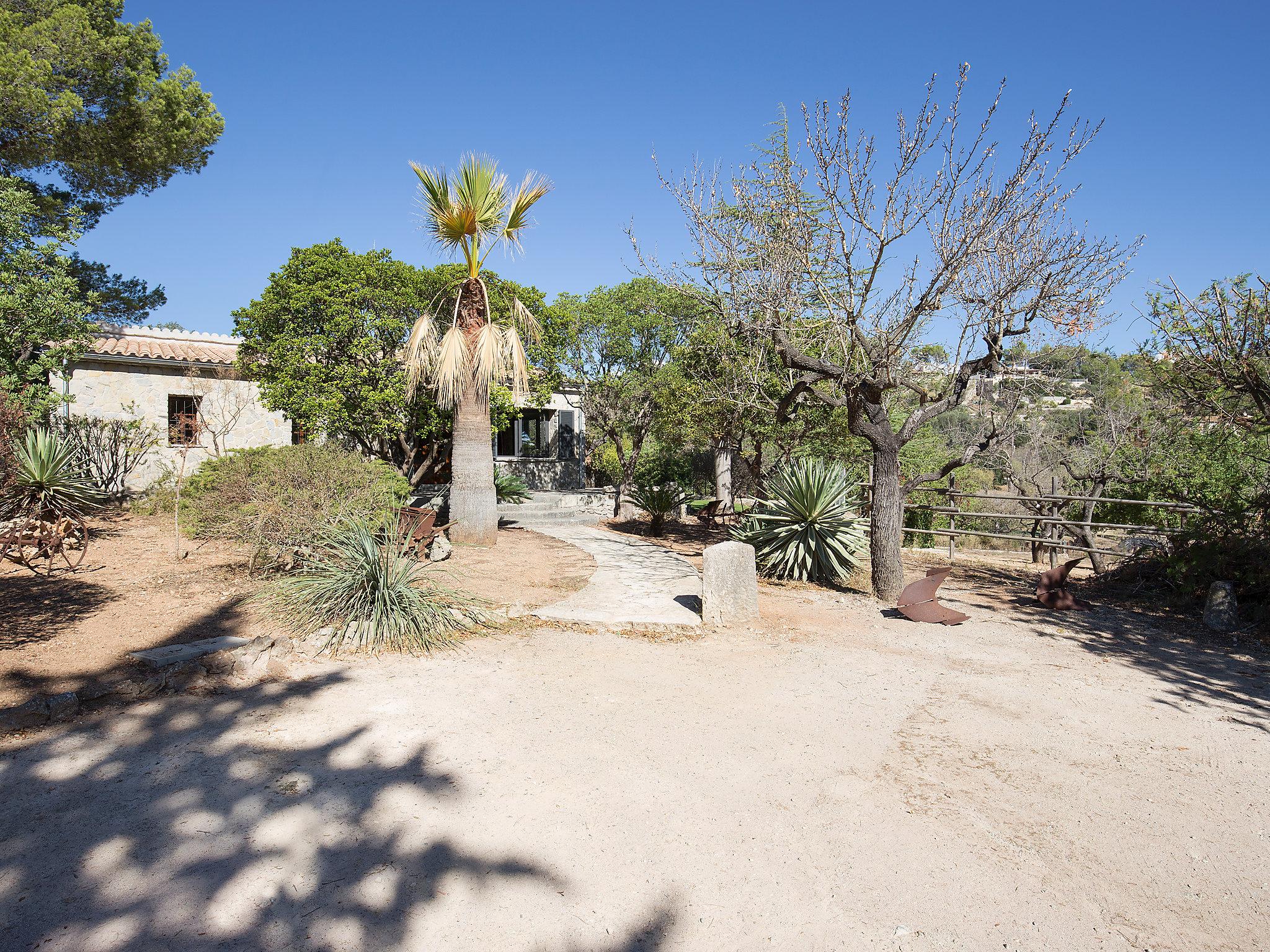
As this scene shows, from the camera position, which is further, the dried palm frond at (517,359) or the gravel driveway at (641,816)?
the dried palm frond at (517,359)

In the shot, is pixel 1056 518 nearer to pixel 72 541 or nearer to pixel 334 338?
pixel 334 338

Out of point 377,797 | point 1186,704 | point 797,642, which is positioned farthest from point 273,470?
point 1186,704

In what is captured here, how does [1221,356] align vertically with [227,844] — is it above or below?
above

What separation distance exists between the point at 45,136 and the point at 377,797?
15.3 m

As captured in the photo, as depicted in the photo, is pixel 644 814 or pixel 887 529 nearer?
pixel 644 814

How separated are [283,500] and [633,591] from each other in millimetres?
3927

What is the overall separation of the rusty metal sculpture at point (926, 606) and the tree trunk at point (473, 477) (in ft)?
21.0

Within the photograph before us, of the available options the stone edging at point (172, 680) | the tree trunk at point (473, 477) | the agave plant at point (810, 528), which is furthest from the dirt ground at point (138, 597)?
the agave plant at point (810, 528)

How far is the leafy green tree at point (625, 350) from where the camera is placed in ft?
55.6

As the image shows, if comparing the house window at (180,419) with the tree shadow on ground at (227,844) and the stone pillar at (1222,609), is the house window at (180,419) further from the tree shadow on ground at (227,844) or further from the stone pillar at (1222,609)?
the stone pillar at (1222,609)

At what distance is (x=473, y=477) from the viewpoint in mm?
11328

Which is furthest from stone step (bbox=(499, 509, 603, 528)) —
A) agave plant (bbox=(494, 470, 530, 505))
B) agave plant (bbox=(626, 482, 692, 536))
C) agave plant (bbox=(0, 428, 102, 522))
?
agave plant (bbox=(0, 428, 102, 522))

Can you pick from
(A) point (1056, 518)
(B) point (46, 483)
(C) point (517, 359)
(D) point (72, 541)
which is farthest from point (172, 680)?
(A) point (1056, 518)

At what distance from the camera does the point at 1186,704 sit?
5012 mm
